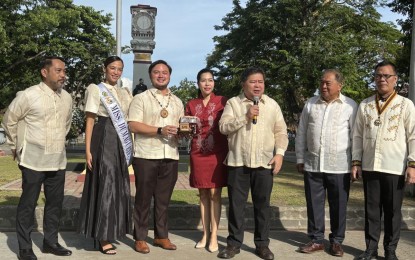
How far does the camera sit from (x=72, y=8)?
2702cm

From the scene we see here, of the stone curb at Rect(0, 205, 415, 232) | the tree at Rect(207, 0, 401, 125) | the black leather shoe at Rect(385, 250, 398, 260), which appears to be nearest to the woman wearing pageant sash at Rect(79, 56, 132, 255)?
the stone curb at Rect(0, 205, 415, 232)

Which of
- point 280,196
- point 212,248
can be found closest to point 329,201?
point 212,248

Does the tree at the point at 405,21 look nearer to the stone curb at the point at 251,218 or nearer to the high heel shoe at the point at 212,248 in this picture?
the stone curb at the point at 251,218

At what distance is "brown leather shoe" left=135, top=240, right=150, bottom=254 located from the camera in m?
4.97

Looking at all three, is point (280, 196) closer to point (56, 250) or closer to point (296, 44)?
point (56, 250)

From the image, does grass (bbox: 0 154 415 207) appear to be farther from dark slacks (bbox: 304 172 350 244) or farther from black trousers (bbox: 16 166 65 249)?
black trousers (bbox: 16 166 65 249)

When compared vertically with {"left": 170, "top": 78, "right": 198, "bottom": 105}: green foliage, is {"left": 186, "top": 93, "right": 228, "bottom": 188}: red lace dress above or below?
below

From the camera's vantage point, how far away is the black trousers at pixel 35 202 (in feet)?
15.2

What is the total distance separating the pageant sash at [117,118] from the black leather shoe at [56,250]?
1082mm

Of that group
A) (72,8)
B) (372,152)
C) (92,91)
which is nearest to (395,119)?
(372,152)

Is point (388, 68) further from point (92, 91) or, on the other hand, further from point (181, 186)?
point (181, 186)

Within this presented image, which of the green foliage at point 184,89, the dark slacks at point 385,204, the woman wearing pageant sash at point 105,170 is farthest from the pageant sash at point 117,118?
the green foliage at point 184,89

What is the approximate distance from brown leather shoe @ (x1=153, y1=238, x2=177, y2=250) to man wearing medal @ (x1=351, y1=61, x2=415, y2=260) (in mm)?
1954

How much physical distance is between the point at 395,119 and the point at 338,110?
577mm
